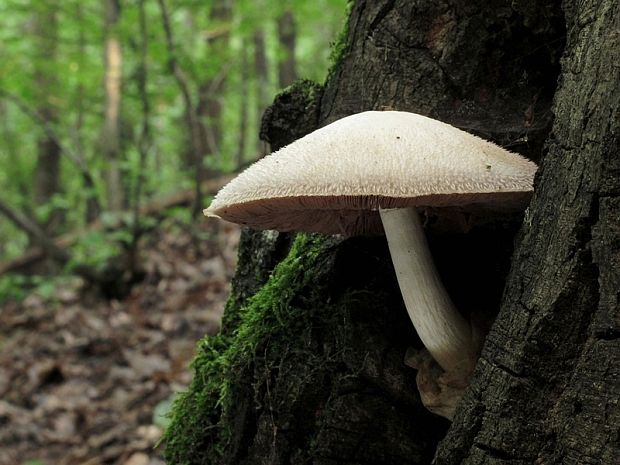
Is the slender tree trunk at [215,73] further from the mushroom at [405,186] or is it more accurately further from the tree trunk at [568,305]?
the tree trunk at [568,305]

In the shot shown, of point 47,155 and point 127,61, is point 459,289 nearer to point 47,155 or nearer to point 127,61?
point 127,61

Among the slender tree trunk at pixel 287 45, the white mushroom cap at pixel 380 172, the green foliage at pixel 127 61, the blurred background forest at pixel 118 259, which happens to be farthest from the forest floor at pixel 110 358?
the slender tree trunk at pixel 287 45

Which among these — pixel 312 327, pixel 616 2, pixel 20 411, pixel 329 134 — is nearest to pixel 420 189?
pixel 329 134

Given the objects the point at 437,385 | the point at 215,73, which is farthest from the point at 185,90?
the point at 437,385

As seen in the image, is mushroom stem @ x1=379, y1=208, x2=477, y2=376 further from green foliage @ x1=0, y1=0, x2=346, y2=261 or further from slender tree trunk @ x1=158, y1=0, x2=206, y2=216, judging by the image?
slender tree trunk @ x1=158, y1=0, x2=206, y2=216

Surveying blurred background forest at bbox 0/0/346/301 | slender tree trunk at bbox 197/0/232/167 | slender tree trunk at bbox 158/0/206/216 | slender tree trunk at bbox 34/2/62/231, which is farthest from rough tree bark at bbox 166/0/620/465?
slender tree trunk at bbox 34/2/62/231
